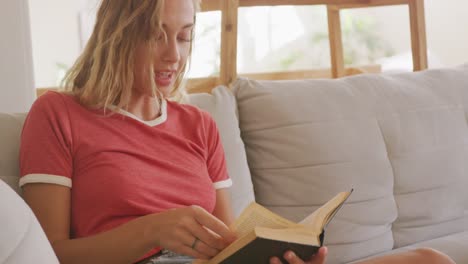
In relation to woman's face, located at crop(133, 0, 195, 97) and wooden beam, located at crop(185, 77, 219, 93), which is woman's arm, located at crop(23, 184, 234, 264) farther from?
wooden beam, located at crop(185, 77, 219, 93)

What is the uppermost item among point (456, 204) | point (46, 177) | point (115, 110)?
point (115, 110)

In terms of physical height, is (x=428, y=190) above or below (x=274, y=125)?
below

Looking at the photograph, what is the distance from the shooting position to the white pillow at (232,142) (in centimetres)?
174

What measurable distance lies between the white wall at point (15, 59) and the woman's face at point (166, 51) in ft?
1.26

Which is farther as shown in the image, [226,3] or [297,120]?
[226,3]

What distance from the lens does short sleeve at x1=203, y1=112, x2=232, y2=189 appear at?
1.59m

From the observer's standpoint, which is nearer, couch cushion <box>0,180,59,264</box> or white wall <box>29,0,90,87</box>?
couch cushion <box>0,180,59,264</box>

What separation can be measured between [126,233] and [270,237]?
0.31 metres

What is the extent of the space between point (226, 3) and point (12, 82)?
25.6 inches

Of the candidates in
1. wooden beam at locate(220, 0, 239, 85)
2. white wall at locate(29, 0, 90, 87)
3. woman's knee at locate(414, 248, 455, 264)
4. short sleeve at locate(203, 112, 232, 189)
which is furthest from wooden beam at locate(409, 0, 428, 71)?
white wall at locate(29, 0, 90, 87)

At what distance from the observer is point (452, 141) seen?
2111 mm

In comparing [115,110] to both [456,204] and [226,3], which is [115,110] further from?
[456,204]

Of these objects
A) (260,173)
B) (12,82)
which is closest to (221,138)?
(260,173)

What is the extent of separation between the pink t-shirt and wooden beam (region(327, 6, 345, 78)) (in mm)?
1287
